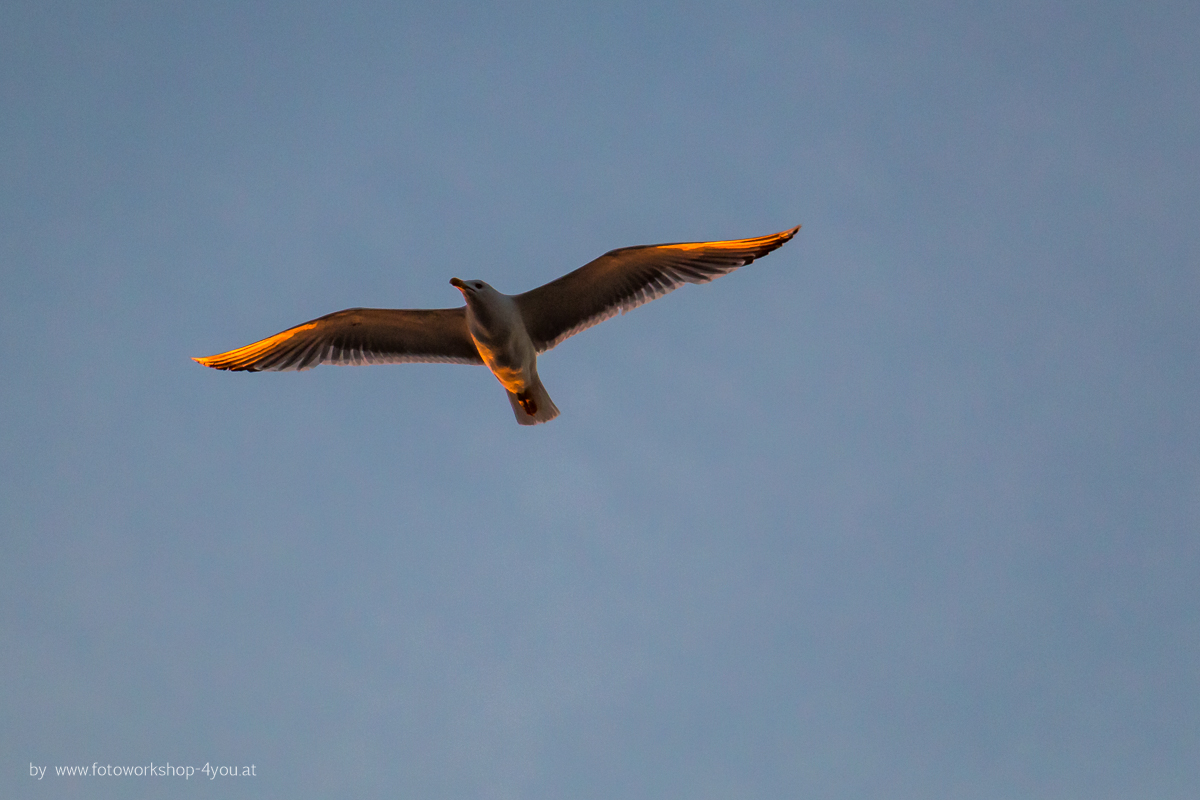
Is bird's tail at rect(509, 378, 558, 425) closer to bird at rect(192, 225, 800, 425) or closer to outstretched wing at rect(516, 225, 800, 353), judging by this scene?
bird at rect(192, 225, 800, 425)

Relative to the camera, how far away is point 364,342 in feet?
36.9

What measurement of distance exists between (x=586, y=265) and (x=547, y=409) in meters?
1.50

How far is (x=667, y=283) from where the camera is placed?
10539 mm

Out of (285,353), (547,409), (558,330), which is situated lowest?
(547,409)

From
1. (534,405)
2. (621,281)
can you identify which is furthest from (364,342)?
(621,281)

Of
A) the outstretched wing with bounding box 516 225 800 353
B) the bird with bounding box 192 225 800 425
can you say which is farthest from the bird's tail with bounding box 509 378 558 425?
the outstretched wing with bounding box 516 225 800 353

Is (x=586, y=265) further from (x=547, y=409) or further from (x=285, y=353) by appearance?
(x=285, y=353)

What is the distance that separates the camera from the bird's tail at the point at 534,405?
10.7m

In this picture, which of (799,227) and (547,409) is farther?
(547,409)

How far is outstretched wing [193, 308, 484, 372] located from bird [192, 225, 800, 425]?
0.03 feet

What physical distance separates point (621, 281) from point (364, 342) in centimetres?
276

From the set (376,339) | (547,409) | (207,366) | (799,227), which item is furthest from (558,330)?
(207,366)

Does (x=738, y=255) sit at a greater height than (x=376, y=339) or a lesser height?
lesser

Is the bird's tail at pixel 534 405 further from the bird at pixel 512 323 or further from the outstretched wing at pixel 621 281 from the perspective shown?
the outstretched wing at pixel 621 281
